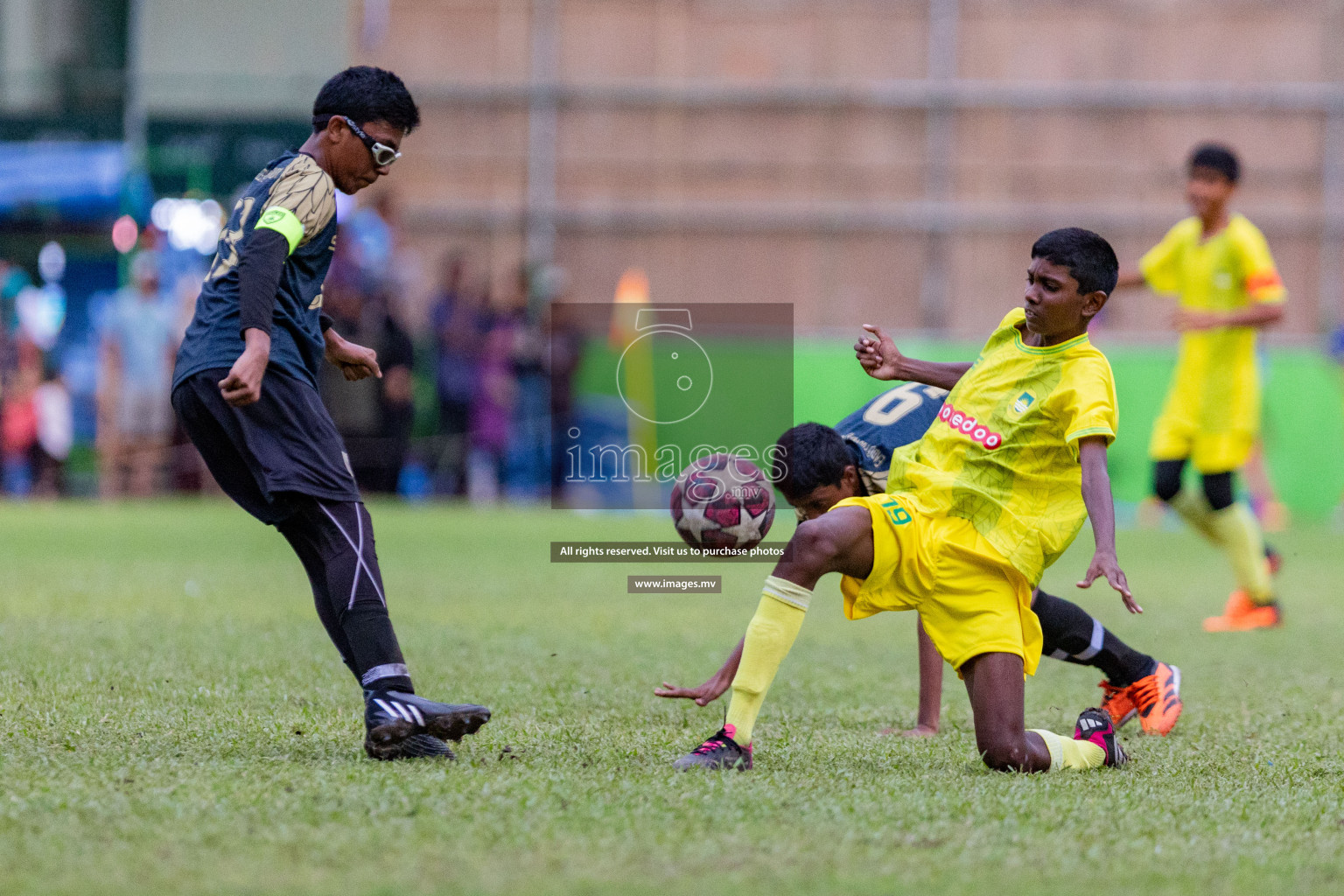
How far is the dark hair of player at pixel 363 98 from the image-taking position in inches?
163

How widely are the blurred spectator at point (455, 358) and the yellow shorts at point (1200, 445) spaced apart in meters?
9.90

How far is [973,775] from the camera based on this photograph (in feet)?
13.0

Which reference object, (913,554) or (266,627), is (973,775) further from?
(266,627)

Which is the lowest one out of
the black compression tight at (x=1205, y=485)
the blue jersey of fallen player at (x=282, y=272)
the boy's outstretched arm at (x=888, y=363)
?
the black compression tight at (x=1205, y=485)

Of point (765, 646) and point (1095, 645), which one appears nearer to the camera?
point (765, 646)

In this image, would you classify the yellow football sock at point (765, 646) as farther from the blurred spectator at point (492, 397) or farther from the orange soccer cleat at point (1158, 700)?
the blurred spectator at point (492, 397)

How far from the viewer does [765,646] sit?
3947 mm

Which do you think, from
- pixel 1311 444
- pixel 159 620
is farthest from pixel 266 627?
pixel 1311 444

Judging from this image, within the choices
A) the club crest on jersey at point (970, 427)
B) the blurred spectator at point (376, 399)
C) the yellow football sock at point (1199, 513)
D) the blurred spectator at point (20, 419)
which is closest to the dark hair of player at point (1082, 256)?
the club crest on jersey at point (970, 427)

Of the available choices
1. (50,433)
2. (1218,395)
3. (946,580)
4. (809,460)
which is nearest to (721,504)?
(809,460)

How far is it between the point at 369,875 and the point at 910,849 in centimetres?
A: 104

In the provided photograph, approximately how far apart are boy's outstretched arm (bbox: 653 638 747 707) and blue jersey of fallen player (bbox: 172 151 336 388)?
122 centimetres

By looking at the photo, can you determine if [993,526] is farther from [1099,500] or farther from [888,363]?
[888,363]

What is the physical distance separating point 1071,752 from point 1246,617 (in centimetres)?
406
